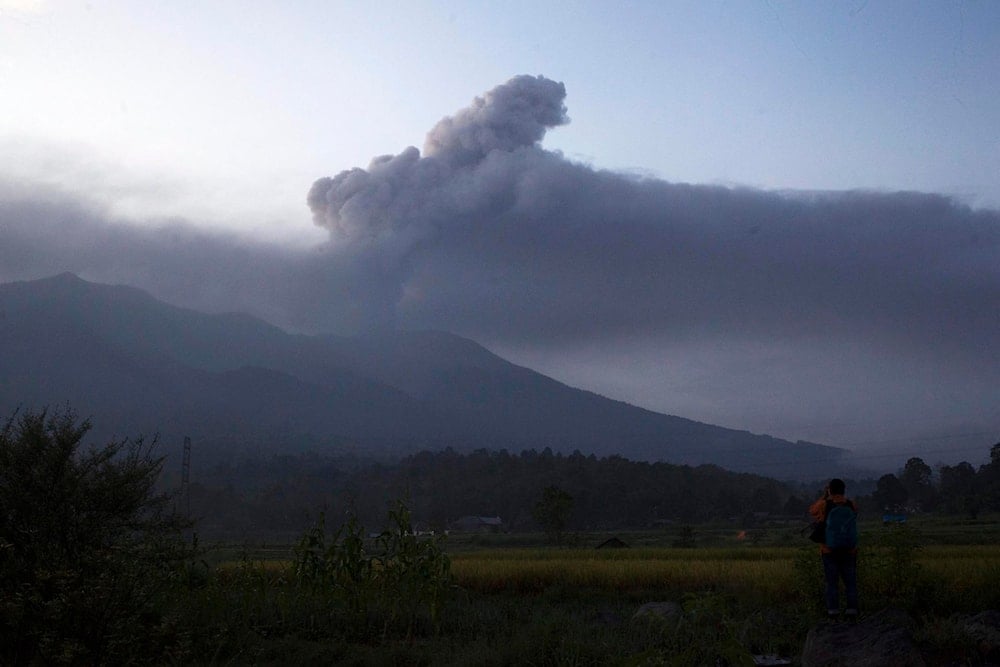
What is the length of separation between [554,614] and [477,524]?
6670 cm

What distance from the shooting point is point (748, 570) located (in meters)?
18.5

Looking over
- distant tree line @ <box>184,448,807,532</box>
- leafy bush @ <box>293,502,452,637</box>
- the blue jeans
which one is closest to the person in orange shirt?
the blue jeans

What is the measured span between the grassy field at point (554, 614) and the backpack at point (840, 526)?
1.49 metres

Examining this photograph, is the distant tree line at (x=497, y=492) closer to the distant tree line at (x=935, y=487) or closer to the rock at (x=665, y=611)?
the distant tree line at (x=935, y=487)

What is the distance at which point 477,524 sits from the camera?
78125mm

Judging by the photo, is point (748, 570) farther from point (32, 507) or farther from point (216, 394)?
point (216, 394)

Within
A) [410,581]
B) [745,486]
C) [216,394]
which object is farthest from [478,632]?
[216,394]

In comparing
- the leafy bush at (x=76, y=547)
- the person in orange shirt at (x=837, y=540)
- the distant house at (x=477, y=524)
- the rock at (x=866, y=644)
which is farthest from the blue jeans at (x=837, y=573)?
the distant house at (x=477, y=524)

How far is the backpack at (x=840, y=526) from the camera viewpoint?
11.0 m

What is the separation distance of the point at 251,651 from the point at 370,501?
7756 centimetres

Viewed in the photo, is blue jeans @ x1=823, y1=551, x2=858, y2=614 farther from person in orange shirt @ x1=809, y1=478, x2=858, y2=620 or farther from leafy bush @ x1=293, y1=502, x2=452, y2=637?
leafy bush @ x1=293, y1=502, x2=452, y2=637

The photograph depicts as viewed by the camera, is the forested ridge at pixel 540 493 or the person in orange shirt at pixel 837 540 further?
the forested ridge at pixel 540 493

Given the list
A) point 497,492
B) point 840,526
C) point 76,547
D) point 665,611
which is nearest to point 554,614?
point 665,611

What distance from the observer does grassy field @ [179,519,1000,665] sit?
9258mm
